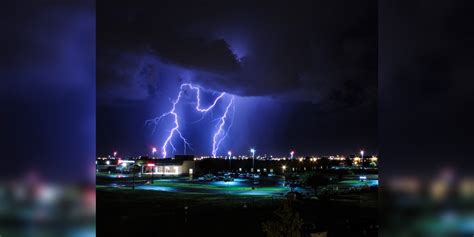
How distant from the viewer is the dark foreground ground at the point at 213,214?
34.6ft

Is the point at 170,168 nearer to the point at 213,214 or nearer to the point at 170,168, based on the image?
the point at 170,168

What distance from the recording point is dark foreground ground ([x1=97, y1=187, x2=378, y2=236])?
415 inches

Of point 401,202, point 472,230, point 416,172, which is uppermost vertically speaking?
point 416,172

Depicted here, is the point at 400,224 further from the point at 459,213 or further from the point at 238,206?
the point at 238,206

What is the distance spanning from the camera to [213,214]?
13.2 metres

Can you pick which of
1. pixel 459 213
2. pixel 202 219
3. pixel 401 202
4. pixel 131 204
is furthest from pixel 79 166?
pixel 131 204

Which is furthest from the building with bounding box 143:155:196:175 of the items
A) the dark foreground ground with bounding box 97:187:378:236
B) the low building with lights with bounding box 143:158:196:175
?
the dark foreground ground with bounding box 97:187:378:236

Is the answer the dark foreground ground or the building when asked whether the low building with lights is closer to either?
the building

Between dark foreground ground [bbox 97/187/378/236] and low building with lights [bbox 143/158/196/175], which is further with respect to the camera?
low building with lights [bbox 143/158/196/175]

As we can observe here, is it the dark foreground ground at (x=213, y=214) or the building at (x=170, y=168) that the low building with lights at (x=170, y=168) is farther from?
the dark foreground ground at (x=213, y=214)

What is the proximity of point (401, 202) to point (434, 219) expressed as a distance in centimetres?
28

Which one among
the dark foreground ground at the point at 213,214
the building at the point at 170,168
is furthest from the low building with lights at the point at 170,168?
the dark foreground ground at the point at 213,214

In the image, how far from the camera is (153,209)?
14.2 m

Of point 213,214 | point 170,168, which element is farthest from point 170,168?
point 213,214
